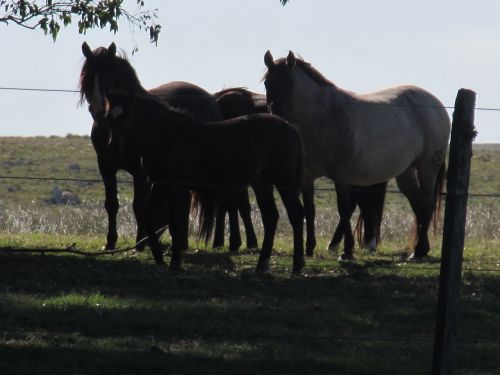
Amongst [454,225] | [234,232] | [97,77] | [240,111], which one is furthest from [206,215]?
[454,225]

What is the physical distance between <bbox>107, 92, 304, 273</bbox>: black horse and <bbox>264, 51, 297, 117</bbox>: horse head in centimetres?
144

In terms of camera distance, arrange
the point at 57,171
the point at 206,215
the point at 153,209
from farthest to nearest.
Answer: the point at 57,171 < the point at 206,215 < the point at 153,209

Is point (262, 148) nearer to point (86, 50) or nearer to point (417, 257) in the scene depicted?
point (86, 50)

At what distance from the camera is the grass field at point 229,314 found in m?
8.62

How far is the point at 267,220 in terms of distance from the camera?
528 inches

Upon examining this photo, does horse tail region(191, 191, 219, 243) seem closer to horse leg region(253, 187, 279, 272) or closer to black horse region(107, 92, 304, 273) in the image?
horse leg region(253, 187, 279, 272)

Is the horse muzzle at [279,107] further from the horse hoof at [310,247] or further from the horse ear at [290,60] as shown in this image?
the horse hoof at [310,247]

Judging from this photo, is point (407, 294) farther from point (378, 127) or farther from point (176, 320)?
point (378, 127)

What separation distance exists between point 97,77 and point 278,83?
2.12m

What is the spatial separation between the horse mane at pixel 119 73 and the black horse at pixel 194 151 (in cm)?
133

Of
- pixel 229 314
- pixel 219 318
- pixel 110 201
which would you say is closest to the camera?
pixel 219 318

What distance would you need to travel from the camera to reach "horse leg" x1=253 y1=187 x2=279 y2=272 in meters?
13.0

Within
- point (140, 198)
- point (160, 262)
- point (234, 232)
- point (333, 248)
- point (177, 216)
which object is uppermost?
point (140, 198)

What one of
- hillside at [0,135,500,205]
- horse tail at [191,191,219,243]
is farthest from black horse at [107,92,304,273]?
hillside at [0,135,500,205]
